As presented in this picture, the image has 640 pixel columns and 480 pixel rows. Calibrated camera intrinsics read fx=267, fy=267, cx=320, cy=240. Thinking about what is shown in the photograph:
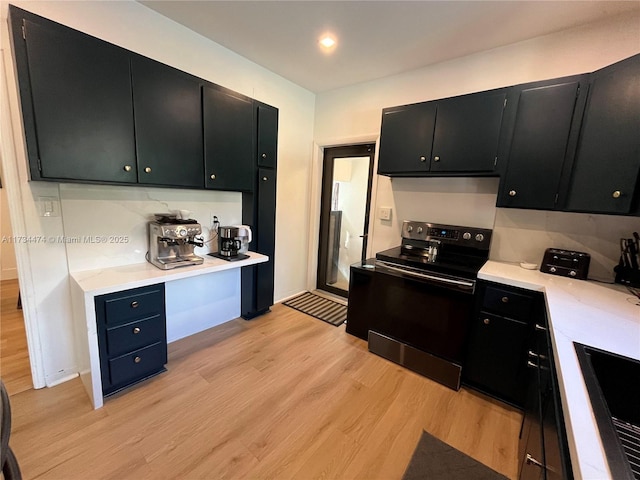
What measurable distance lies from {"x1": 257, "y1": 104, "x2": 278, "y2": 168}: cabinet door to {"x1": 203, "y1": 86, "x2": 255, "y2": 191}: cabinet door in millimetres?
105

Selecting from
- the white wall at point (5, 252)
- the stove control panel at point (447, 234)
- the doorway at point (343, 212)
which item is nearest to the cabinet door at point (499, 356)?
the stove control panel at point (447, 234)

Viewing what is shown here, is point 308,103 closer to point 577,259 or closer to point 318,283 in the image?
point 318,283

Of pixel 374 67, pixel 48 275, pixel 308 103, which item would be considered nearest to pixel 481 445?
pixel 48 275

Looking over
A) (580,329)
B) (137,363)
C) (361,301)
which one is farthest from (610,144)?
(137,363)

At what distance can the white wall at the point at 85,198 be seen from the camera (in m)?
1.58

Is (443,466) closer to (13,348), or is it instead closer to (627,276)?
(627,276)

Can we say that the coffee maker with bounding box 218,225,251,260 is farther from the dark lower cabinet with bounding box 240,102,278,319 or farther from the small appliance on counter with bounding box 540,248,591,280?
the small appliance on counter with bounding box 540,248,591,280

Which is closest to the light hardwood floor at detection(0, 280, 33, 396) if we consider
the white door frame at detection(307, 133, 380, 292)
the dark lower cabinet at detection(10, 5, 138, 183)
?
the dark lower cabinet at detection(10, 5, 138, 183)

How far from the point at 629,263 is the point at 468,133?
4.44 feet

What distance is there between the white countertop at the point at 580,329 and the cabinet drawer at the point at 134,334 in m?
2.13

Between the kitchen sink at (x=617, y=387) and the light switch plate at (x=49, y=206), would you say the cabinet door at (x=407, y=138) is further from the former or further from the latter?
the light switch plate at (x=49, y=206)

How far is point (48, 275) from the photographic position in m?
1.74

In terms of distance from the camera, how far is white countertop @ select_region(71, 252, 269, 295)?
5.24 feet

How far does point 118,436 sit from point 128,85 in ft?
6.87
